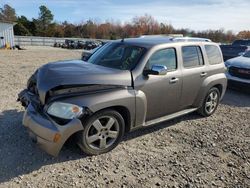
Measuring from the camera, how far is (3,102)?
6.01 meters

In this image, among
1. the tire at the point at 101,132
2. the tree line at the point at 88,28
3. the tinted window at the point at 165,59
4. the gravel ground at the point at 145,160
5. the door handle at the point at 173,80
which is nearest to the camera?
the gravel ground at the point at 145,160

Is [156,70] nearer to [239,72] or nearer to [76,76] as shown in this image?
[76,76]

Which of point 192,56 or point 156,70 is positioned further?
point 192,56

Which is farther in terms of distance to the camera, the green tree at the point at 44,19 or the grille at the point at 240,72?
the green tree at the point at 44,19

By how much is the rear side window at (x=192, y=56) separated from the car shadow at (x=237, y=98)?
2418mm

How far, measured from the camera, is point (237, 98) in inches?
303

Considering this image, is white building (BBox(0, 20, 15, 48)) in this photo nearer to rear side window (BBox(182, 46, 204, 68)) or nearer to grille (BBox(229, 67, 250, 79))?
grille (BBox(229, 67, 250, 79))

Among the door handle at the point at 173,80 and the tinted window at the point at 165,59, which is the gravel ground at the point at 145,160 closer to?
the door handle at the point at 173,80

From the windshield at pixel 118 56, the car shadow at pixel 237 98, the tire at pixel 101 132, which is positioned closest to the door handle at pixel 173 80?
the windshield at pixel 118 56

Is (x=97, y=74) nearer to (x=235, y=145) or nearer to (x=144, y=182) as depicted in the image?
(x=144, y=182)

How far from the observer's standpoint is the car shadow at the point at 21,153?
347 cm

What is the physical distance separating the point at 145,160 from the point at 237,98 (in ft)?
16.4

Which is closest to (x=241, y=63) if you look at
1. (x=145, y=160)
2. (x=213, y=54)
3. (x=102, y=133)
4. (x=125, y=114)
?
(x=213, y=54)

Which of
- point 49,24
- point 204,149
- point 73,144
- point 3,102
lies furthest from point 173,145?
point 49,24
